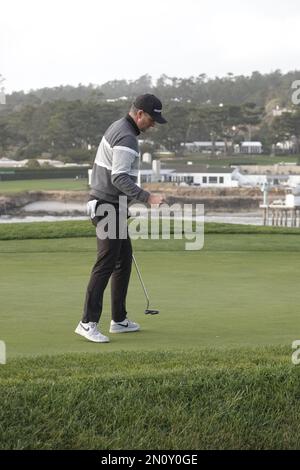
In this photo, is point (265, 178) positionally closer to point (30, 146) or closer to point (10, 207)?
point (10, 207)

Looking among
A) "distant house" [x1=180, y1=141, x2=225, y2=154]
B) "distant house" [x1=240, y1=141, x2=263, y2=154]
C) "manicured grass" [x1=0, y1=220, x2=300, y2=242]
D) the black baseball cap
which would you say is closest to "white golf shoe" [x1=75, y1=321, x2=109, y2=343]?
the black baseball cap

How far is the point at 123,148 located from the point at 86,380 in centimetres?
265

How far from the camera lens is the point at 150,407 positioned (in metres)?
5.97

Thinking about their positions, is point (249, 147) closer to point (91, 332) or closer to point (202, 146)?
point (202, 146)

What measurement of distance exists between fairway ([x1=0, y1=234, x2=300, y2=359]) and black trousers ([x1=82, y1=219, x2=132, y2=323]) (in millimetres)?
232

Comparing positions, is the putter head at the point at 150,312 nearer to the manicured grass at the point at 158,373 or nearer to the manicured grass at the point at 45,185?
the manicured grass at the point at 158,373

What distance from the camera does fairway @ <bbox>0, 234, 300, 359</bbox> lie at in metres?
7.94

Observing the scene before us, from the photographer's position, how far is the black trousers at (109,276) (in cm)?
844

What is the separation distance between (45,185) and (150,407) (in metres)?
110

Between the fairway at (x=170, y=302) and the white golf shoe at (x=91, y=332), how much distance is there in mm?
77

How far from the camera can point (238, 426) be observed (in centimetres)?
593

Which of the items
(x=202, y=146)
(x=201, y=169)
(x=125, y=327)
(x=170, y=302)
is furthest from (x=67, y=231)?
(x=202, y=146)

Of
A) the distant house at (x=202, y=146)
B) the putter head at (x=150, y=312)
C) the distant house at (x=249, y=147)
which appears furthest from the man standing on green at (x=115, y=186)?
the distant house at (x=249, y=147)
